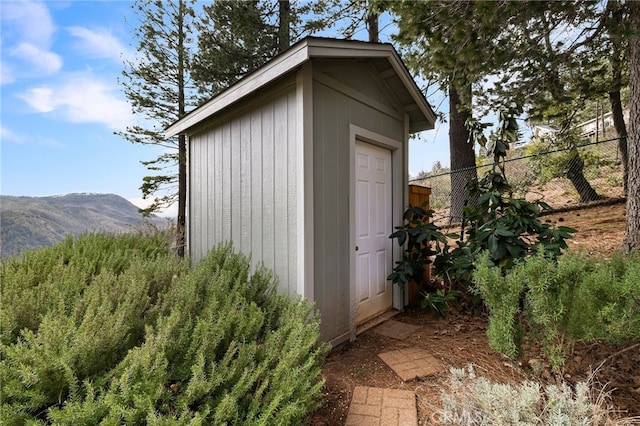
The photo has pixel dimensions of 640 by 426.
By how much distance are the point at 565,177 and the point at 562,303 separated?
7820mm

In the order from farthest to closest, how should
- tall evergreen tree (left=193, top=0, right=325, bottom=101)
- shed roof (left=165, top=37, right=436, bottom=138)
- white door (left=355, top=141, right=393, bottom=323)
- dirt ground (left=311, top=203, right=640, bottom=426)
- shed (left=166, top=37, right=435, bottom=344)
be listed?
tall evergreen tree (left=193, top=0, right=325, bottom=101), white door (left=355, top=141, right=393, bottom=323), shed (left=166, top=37, right=435, bottom=344), shed roof (left=165, top=37, right=436, bottom=138), dirt ground (left=311, top=203, right=640, bottom=426)

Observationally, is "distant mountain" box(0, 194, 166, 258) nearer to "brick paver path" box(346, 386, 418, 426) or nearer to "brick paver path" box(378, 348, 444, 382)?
"brick paver path" box(346, 386, 418, 426)

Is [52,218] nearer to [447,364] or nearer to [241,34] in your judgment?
[241,34]

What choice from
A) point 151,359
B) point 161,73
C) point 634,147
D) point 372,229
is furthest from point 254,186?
point 161,73

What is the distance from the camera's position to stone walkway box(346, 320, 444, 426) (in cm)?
189

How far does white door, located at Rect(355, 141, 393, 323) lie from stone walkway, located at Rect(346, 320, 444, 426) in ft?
2.82

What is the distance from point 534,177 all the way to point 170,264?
897cm

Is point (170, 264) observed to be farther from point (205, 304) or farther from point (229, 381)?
point (229, 381)

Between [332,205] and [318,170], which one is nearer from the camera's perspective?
[318,170]

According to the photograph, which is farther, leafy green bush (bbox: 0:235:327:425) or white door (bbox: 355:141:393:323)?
white door (bbox: 355:141:393:323)

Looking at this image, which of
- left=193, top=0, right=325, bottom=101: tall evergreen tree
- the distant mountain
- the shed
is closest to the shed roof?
the shed

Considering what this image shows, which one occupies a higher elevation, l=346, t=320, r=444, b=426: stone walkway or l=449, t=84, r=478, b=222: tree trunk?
l=449, t=84, r=478, b=222: tree trunk

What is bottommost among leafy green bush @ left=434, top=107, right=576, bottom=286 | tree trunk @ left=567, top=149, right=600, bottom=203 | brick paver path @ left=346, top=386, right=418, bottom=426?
brick paver path @ left=346, top=386, right=418, bottom=426

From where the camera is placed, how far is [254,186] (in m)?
3.33
